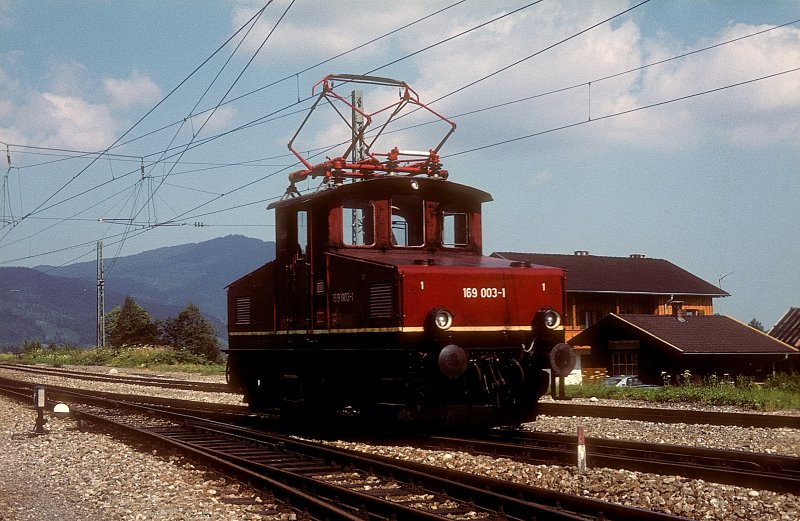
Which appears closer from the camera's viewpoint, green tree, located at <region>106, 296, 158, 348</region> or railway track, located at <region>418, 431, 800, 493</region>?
railway track, located at <region>418, 431, 800, 493</region>

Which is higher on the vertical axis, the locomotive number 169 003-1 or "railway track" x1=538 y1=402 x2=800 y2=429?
the locomotive number 169 003-1

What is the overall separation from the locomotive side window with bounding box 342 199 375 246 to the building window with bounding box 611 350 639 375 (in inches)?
921

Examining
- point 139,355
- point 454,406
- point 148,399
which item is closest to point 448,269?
point 454,406

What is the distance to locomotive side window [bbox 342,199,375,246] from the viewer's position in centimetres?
1299

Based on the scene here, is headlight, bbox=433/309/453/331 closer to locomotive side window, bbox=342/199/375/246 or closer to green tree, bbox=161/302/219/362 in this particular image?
locomotive side window, bbox=342/199/375/246

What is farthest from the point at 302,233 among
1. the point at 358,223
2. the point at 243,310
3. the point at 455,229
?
the point at 243,310

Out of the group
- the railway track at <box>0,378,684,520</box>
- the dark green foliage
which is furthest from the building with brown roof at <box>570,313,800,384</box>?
Result: the dark green foliage

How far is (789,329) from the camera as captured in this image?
40.4 meters

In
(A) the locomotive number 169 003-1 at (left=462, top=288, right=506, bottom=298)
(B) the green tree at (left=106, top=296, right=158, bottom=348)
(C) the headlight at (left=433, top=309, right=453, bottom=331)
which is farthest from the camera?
(B) the green tree at (left=106, top=296, right=158, bottom=348)

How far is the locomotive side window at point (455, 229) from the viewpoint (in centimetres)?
1351

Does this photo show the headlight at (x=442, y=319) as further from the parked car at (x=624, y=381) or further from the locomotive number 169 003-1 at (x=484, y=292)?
the parked car at (x=624, y=381)

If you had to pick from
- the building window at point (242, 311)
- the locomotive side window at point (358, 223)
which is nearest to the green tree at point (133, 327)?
the building window at point (242, 311)

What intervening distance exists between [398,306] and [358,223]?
2113 mm

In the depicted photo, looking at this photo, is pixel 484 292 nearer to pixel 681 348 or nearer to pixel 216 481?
pixel 216 481
